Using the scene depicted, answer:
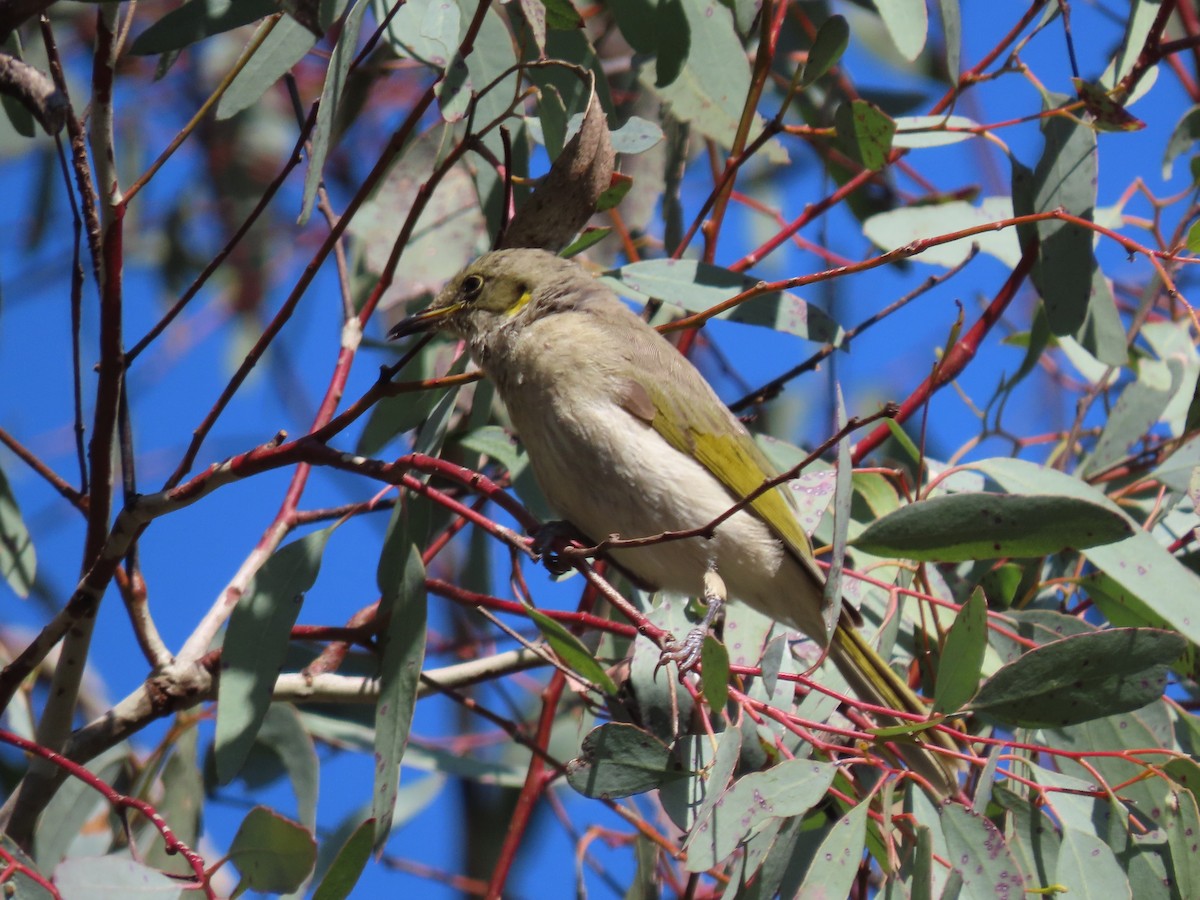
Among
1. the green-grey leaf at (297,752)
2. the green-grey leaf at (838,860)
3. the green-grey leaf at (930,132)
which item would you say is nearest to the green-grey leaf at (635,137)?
the green-grey leaf at (930,132)

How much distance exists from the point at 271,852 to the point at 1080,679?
1.44 m

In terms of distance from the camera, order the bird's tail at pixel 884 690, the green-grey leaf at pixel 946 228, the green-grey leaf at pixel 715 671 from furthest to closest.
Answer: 1. the green-grey leaf at pixel 946 228
2. the bird's tail at pixel 884 690
3. the green-grey leaf at pixel 715 671

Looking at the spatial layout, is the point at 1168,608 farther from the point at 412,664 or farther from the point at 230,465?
the point at 230,465

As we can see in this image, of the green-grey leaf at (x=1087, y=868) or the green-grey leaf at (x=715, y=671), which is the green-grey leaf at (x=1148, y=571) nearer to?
the green-grey leaf at (x=1087, y=868)

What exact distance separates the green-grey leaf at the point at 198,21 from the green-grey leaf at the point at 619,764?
1.51 metres

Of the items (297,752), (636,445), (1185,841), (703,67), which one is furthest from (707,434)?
(1185,841)

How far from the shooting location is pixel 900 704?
283 cm

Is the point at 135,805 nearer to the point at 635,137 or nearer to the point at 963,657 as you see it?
the point at 963,657

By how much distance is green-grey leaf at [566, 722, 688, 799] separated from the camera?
2148mm

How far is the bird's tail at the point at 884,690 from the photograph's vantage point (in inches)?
108

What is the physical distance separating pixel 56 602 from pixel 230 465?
305cm

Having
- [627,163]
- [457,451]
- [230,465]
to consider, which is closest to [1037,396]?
[627,163]

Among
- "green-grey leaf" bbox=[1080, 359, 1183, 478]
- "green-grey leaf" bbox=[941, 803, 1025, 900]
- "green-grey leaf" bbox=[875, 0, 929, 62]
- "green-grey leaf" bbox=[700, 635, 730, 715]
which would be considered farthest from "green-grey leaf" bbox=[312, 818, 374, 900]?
"green-grey leaf" bbox=[1080, 359, 1183, 478]

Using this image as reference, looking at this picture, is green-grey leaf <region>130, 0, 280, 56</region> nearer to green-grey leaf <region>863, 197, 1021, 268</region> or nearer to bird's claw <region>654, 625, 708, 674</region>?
bird's claw <region>654, 625, 708, 674</region>
